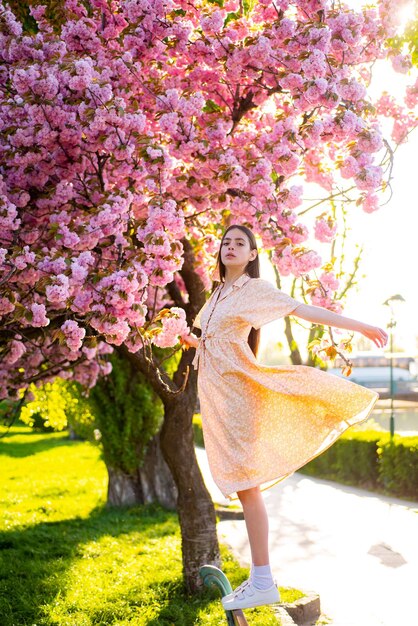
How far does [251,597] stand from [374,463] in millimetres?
11884

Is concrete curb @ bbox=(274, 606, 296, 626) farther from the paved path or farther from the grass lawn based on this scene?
the paved path

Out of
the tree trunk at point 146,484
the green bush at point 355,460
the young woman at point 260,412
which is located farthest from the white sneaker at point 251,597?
the green bush at point 355,460

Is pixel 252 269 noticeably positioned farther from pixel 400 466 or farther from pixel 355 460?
pixel 355 460

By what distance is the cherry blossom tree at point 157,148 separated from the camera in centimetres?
438

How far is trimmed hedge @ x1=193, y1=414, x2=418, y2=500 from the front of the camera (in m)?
13.0

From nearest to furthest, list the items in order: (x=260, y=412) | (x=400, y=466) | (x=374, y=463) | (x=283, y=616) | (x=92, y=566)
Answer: (x=260, y=412)
(x=283, y=616)
(x=92, y=566)
(x=400, y=466)
(x=374, y=463)

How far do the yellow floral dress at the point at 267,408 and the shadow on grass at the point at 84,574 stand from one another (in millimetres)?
2248

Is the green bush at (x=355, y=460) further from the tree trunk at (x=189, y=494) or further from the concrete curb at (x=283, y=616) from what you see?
the concrete curb at (x=283, y=616)

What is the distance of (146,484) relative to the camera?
11281 mm

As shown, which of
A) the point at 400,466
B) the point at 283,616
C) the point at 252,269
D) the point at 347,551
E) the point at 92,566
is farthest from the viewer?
the point at 400,466

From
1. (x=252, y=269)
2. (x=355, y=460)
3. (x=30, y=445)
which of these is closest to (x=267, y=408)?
(x=252, y=269)

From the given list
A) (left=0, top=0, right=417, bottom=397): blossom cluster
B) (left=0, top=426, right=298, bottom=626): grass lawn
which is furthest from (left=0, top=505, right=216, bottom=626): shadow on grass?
(left=0, top=0, right=417, bottom=397): blossom cluster

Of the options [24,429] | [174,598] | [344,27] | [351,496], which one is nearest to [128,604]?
[174,598]

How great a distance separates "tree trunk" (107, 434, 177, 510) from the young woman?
26.4 feet
